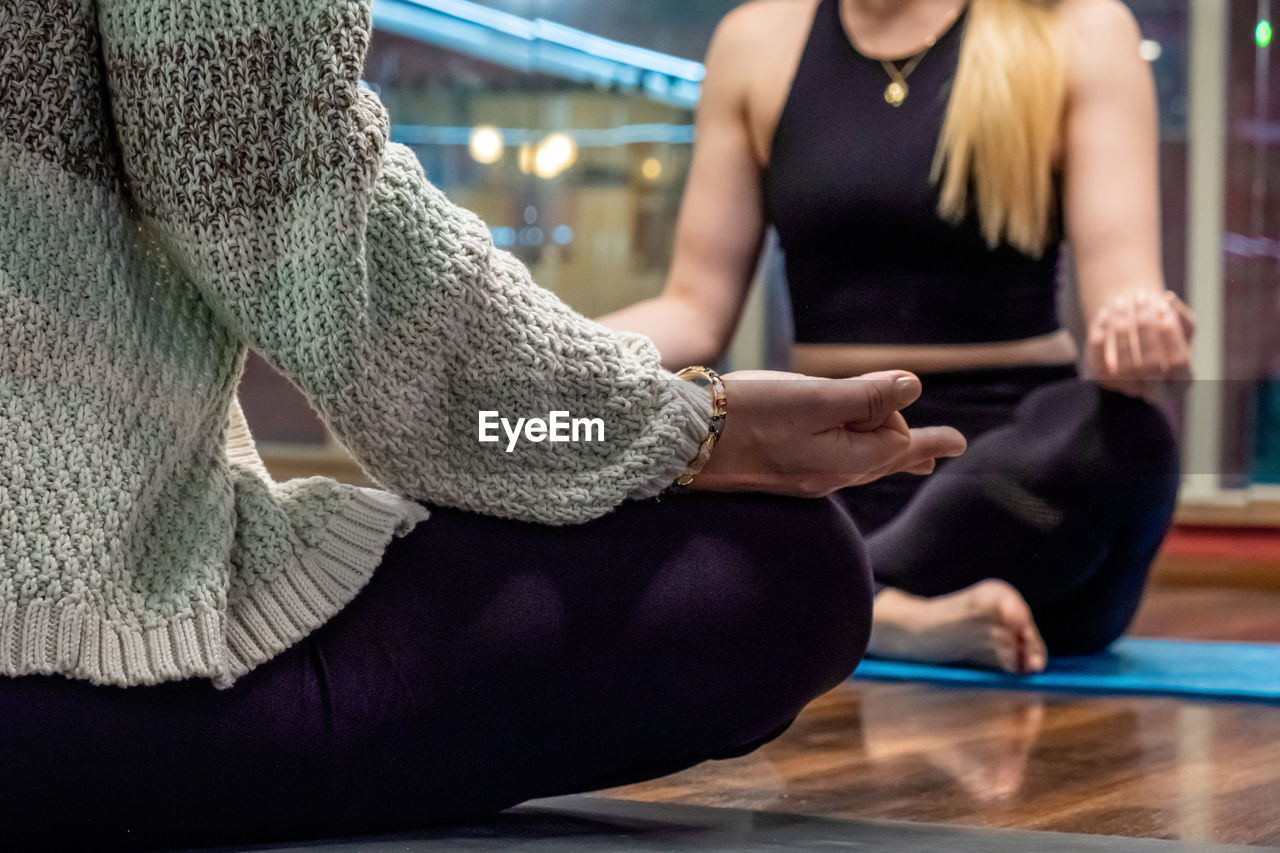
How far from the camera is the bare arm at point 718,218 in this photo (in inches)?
36.9

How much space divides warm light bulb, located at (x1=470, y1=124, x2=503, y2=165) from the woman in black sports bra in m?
0.15

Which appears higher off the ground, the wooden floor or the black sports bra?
the black sports bra

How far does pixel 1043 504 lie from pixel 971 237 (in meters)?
0.24

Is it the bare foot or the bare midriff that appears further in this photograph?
the bare foot

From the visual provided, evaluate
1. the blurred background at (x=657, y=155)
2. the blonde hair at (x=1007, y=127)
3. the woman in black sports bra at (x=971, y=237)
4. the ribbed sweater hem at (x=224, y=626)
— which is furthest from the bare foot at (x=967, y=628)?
the ribbed sweater hem at (x=224, y=626)

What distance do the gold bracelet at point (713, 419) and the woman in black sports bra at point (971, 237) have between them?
335mm

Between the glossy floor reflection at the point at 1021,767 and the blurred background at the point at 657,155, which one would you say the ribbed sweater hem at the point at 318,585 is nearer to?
the glossy floor reflection at the point at 1021,767

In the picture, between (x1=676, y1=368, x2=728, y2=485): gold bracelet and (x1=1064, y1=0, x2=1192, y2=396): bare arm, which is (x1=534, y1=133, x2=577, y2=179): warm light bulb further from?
(x1=676, y1=368, x2=728, y2=485): gold bracelet

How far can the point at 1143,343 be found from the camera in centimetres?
96

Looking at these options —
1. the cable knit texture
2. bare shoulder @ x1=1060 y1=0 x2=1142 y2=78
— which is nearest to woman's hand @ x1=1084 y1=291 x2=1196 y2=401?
bare shoulder @ x1=1060 y1=0 x2=1142 y2=78

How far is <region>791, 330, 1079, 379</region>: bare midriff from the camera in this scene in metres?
0.89

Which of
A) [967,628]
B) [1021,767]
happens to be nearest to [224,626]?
[1021,767]

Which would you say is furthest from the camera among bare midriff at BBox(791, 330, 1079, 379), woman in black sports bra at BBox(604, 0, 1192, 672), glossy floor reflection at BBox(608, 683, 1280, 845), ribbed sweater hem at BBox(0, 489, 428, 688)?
woman in black sports bra at BBox(604, 0, 1192, 672)

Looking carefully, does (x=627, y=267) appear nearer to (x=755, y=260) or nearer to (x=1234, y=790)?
(x=755, y=260)
